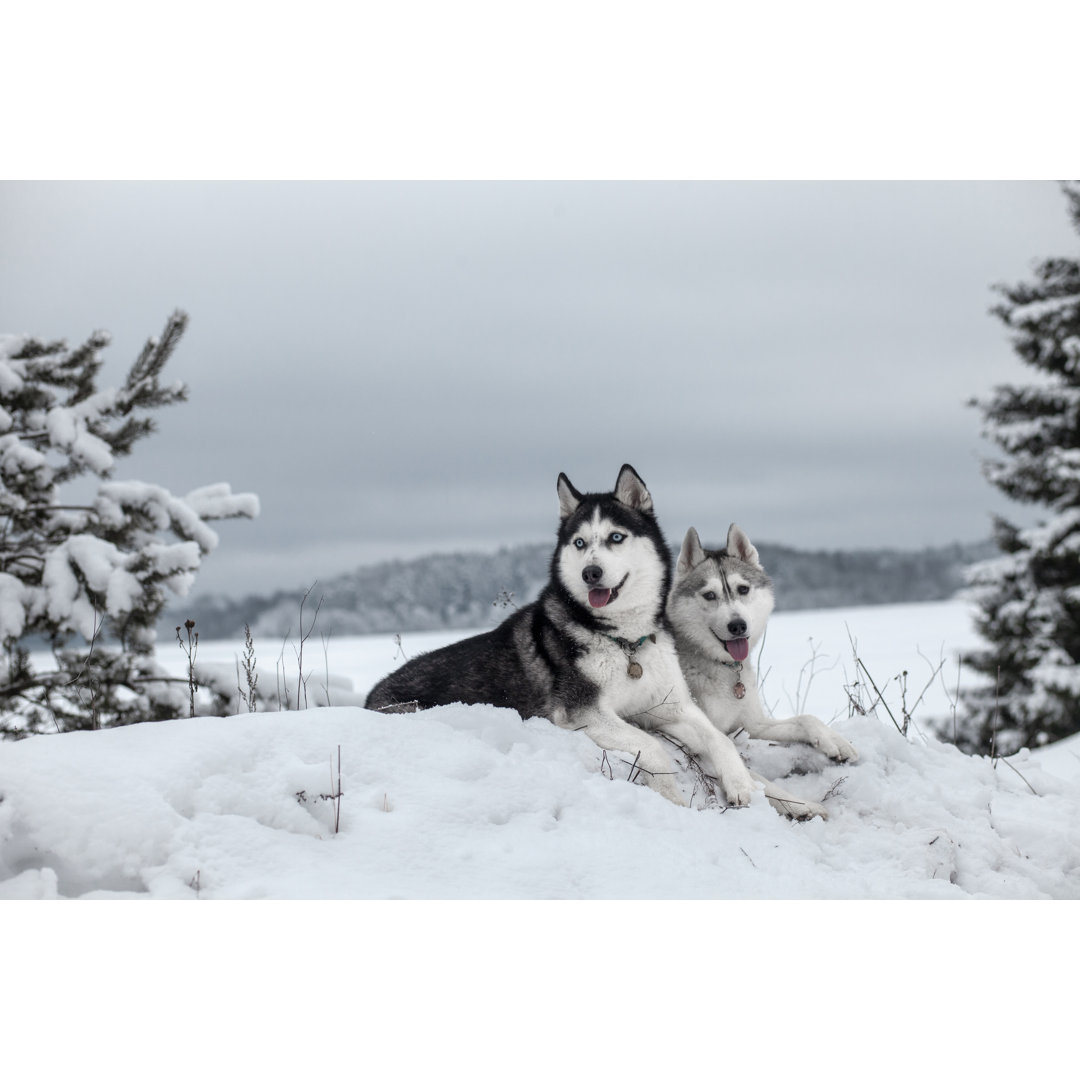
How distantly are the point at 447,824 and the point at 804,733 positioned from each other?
1.70m

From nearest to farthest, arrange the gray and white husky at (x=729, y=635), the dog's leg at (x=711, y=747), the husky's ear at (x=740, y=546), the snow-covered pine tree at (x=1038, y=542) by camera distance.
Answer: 1. the dog's leg at (x=711, y=747)
2. the gray and white husky at (x=729, y=635)
3. the husky's ear at (x=740, y=546)
4. the snow-covered pine tree at (x=1038, y=542)

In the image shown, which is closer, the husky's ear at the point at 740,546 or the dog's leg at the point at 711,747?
the dog's leg at the point at 711,747

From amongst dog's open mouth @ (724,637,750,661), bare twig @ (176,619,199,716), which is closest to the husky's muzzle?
dog's open mouth @ (724,637,750,661)

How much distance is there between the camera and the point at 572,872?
3.21 metres

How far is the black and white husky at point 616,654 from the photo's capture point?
371 cm

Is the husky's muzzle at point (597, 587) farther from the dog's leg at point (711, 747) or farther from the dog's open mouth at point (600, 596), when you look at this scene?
the dog's leg at point (711, 747)

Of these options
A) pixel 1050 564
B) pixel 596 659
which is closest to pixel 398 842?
pixel 596 659

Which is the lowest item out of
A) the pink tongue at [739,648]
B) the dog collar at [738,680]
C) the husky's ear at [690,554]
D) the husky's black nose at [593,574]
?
the dog collar at [738,680]

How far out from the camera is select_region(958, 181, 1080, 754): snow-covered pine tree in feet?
42.5

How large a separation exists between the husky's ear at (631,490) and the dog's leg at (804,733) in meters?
1.14

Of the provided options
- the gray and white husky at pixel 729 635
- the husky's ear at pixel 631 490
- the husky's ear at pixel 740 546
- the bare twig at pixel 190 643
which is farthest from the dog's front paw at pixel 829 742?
the bare twig at pixel 190 643

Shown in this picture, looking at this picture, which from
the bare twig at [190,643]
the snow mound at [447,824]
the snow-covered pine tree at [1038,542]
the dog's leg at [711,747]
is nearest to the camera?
the snow mound at [447,824]

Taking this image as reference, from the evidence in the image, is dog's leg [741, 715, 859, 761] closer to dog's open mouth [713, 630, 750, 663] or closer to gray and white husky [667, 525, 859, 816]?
gray and white husky [667, 525, 859, 816]

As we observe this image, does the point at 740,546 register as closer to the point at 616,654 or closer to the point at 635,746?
the point at 616,654
